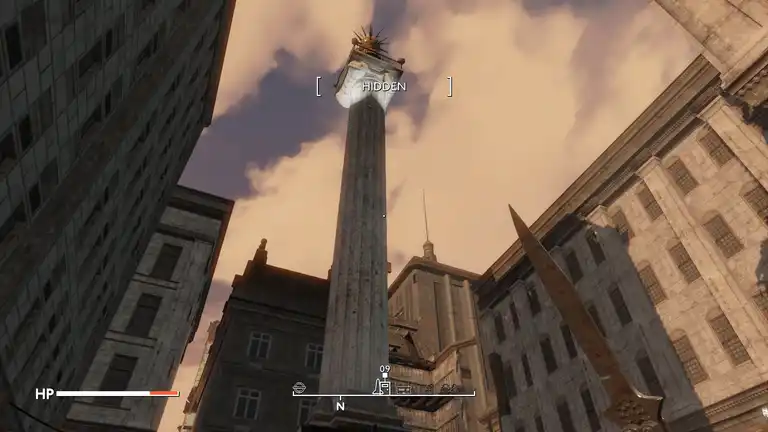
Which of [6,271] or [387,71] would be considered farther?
[387,71]

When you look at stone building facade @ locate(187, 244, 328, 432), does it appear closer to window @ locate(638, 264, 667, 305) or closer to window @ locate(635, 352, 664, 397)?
window @ locate(635, 352, 664, 397)

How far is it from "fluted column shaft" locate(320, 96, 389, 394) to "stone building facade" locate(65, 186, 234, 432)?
35.9 feet

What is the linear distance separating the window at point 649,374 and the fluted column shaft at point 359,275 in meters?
13.3

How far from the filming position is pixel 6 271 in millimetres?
11109

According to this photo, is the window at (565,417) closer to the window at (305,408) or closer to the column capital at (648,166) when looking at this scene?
the column capital at (648,166)

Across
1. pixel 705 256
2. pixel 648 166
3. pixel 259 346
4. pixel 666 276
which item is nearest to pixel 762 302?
pixel 705 256

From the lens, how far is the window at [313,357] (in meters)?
29.7

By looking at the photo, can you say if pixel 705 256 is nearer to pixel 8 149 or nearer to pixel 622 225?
pixel 622 225

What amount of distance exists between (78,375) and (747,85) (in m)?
31.2

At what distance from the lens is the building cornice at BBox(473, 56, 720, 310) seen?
24156 mm

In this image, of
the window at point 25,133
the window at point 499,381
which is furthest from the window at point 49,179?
the window at point 499,381

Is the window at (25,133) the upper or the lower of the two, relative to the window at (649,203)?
lower

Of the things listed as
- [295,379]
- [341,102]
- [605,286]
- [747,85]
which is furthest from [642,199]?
[295,379]

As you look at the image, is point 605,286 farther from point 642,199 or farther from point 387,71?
point 387,71
